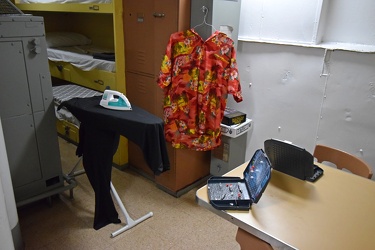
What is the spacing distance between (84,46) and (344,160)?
144 inches

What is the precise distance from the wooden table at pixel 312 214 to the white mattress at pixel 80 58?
1928 mm

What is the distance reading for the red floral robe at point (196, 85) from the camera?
2223 millimetres

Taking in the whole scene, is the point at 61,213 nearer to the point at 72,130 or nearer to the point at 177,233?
the point at 177,233

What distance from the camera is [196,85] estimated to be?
2.27 m

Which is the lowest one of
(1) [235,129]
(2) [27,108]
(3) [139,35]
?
(1) [235,129]

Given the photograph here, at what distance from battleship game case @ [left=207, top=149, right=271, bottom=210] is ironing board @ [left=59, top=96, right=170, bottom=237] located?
19.9 inches

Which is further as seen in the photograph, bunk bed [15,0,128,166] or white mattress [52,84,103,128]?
white mattress [52,84,103,128]

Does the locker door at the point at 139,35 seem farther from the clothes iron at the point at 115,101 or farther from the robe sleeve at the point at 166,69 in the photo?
the clothes iron at the point at 115,101

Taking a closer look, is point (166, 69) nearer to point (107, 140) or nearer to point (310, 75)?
point (107, 140)

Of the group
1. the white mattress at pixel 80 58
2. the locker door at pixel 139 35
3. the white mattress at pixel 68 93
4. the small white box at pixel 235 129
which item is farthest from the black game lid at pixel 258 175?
the white mattress at pixel 68 93

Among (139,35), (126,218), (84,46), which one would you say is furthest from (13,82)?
(84,46)

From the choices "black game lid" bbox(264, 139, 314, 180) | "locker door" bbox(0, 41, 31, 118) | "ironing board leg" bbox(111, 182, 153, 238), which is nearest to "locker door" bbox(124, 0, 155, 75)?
"locker door" bbox(0, 41, 31, 118)

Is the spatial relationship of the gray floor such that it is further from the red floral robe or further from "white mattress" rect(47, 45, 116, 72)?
"white mattress" rect(47, 45, 116, 72)

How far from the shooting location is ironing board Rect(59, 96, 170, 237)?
5.70ft
